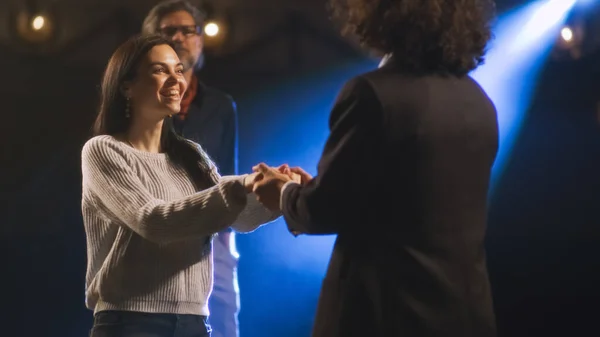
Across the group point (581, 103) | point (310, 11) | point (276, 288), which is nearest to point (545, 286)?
point (581, 103)

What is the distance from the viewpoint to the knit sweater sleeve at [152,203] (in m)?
1.59

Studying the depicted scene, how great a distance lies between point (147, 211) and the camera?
1593 mm

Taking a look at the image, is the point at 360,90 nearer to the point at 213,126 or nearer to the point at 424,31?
the point at 424,31

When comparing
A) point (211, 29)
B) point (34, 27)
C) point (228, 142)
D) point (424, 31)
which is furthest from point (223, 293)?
point (424, 31)

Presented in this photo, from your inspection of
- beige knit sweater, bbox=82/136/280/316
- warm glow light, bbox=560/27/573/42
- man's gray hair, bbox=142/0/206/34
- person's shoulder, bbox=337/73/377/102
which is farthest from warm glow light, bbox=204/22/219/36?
person's shoulder, bbox=337/73/377/102

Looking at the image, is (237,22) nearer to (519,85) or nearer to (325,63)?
(325,63)

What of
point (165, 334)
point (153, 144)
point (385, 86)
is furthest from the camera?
point (153, 144)

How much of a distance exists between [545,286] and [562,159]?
0.48m

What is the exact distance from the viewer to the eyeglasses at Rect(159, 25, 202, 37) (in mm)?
2758

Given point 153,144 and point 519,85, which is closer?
point 153,144

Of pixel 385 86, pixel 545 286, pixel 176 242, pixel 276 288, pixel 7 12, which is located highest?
pixel 7 12

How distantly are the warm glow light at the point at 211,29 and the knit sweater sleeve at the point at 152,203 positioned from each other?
1606mm

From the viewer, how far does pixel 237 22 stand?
324 centimetres

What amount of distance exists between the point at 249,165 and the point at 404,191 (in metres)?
1.97
